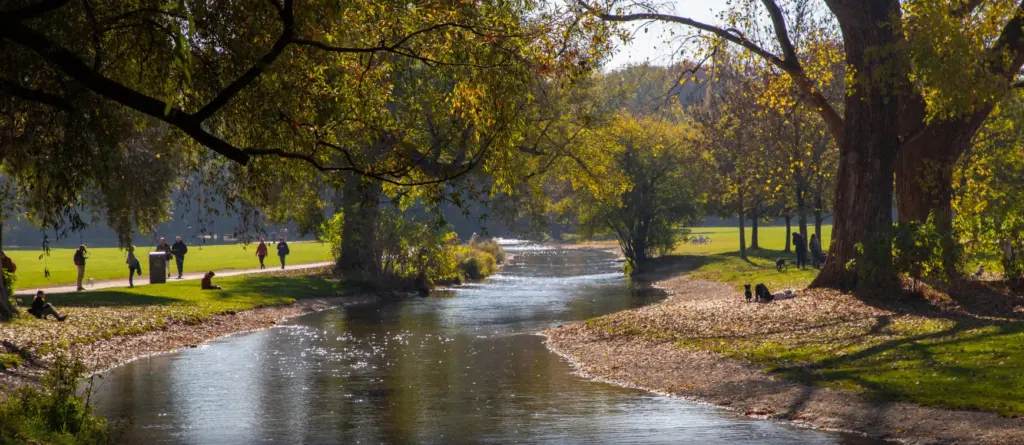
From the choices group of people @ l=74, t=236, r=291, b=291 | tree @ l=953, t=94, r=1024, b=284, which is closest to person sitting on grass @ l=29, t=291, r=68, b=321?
group of people @ l=74, t=236, r=291, b=291

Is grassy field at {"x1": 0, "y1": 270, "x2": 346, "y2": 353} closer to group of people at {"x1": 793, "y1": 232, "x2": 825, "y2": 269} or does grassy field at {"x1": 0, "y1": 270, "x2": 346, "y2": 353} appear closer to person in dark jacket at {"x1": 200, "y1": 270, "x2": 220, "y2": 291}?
person in dark jacket at {"x1": 200, "y1": 270, "x2": 220, "y2": 291}

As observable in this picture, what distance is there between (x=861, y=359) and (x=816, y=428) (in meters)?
4.77

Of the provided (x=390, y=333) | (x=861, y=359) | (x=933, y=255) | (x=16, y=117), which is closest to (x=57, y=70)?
(x=16, y=117)

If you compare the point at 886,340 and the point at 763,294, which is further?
the point at 763,294

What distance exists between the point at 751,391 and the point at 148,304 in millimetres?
24045

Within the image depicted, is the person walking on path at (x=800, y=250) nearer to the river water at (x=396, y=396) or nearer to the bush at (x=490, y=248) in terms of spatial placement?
the river water at (x=396, y=396)

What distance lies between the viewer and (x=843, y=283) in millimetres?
30406

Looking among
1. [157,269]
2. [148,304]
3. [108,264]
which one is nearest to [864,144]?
[148,304]

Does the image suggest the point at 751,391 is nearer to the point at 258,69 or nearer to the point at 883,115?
the point at 258,69

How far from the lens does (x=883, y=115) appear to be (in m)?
29.6

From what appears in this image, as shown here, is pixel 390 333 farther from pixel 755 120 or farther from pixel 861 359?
pixel 755 120

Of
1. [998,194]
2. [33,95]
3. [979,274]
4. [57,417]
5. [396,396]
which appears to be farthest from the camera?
[998,194]

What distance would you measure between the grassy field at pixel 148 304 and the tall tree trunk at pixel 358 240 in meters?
1.42

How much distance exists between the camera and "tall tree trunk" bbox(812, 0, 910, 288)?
29.1 m
